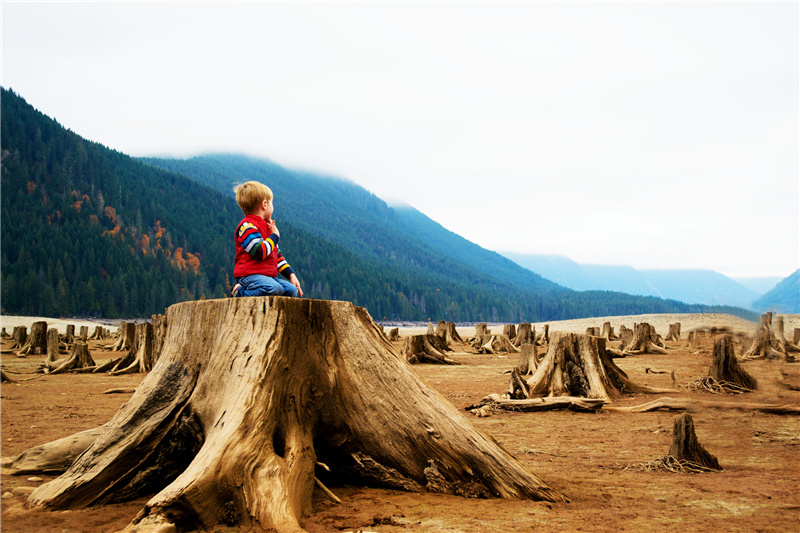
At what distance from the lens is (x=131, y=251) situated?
79000 millimetres

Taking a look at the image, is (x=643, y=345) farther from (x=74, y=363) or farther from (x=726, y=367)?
(x=74, y=363)

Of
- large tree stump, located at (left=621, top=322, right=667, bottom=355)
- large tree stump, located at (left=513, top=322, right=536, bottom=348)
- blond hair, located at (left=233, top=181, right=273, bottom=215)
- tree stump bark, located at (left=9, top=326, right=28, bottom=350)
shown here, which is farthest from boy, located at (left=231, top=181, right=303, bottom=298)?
tree stump bark, located at (left=9, top=326, right=28, bottom=350)

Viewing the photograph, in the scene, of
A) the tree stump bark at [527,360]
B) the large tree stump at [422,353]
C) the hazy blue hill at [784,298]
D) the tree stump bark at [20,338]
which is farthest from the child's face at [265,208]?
the tree stump bark at [20,338]

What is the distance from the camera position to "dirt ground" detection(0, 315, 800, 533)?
9.72 feet

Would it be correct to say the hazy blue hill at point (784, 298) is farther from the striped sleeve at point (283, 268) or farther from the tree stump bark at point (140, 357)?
the tree stump bark at point (140, 357)

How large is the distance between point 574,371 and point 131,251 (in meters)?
83.1

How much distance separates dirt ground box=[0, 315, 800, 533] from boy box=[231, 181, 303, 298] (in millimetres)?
1509

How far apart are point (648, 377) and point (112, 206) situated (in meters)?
97.8

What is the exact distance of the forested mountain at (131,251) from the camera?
66.5m

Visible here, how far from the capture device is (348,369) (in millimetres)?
3883

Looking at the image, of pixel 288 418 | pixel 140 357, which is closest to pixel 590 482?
pixel 288 418

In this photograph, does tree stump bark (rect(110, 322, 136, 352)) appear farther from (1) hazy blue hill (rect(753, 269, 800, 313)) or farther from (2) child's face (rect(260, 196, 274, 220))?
(1) hazy blue hill (rect(753, 269, 800, 313))

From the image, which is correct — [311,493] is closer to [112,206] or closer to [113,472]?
[113,472]

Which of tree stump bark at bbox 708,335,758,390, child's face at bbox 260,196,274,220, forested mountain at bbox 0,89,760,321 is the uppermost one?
forested mountain at bbox 0,89,760,321
